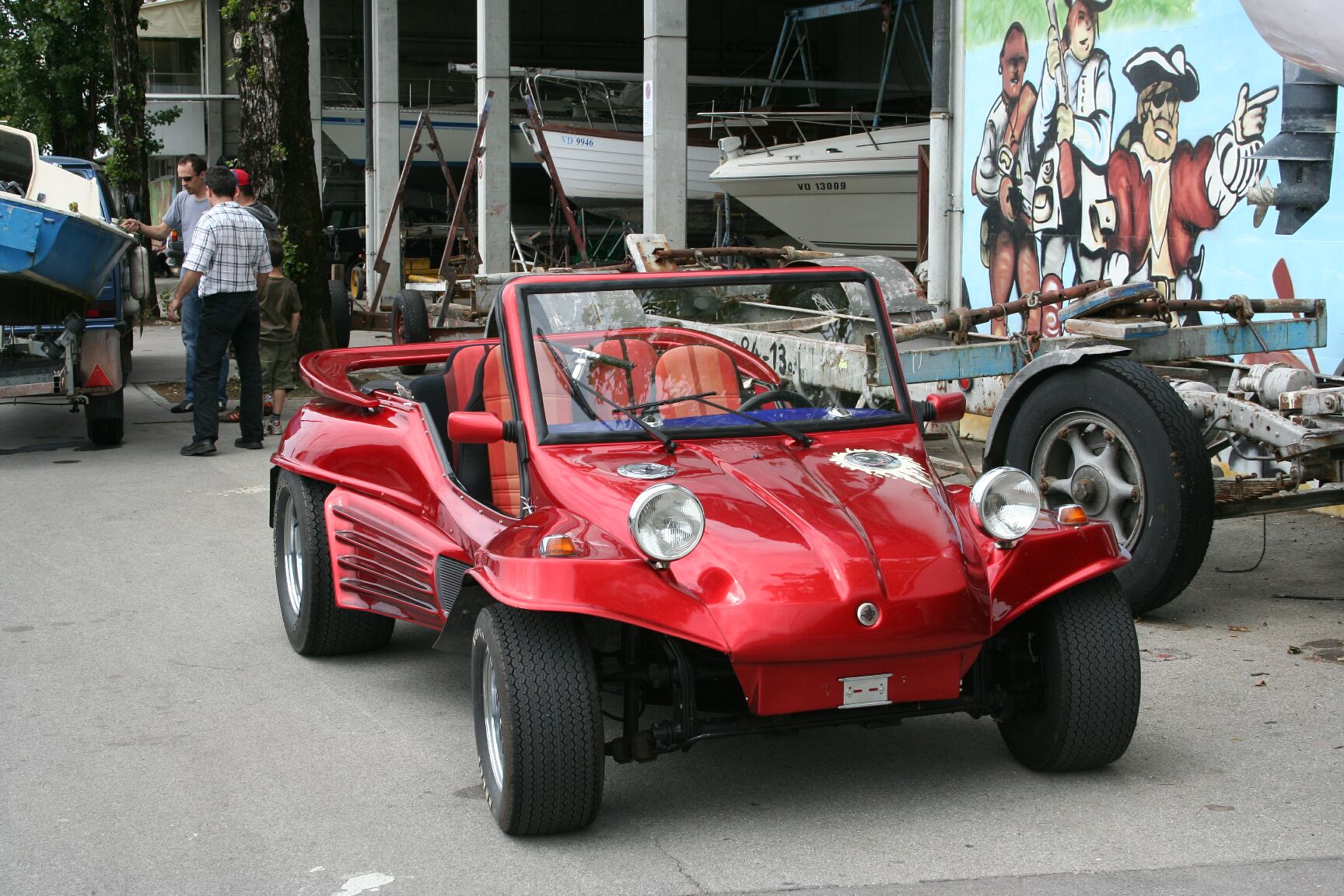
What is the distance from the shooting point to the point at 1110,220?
10156 millimetres

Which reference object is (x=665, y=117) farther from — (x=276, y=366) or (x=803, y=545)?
(x=803, y=545)

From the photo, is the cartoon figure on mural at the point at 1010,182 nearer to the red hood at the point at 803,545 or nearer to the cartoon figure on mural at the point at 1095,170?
the cartoon figure on mural at the point at 1095,170

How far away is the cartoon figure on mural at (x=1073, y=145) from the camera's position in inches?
403

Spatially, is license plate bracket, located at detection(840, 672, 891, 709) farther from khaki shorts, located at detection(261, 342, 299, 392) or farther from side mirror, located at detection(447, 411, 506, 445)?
khaki shorts, located at detection(261, 342, 299, 392)

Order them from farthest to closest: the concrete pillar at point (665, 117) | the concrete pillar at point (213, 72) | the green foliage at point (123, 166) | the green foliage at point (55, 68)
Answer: the concrete pillar at point (213, 72) < the green foliage at point (55, 68) < the green foliage at point (123, 166) < the concrete pillar at point (665, 117)

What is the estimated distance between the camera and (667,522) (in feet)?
13.0

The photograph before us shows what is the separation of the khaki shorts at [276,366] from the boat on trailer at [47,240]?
1.58 metres

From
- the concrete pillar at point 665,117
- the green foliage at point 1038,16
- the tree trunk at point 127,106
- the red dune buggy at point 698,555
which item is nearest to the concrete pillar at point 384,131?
Result: the tree trunk at point 127,106

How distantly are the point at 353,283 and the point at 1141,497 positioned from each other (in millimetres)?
23056

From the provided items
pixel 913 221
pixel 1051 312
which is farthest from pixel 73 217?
pixel 913 221

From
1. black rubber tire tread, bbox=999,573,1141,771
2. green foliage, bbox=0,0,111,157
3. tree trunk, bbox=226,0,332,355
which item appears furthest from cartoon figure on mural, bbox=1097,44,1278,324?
green foliage, bbox=0,0,111,157

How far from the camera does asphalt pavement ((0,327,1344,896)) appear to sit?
3725 mm

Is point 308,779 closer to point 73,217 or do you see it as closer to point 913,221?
point 73,217

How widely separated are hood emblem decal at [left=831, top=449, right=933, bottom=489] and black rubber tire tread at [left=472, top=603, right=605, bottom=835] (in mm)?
1119
